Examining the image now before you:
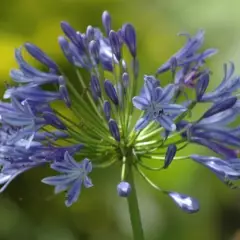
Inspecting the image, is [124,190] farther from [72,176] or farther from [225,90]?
[225,90]

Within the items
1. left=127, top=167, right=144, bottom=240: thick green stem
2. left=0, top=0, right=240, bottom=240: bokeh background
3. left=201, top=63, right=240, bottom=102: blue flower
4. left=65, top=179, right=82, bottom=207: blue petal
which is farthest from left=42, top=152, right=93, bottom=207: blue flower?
left=0, top=0, right=240, bottom=240: bokeh background

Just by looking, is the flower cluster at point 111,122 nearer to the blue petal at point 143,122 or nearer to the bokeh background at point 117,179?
the blue petal at point 143,122

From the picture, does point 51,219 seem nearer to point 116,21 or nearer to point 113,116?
point 116,21

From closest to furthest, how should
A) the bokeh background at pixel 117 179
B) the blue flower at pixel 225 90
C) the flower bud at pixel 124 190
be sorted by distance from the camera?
the flower bud at pixel 124 190, the blue flower at pixel 225 90, the bokeh background at pixel 117 179

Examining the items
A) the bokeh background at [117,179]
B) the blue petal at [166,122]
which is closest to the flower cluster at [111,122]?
the blue petal at [166,122]

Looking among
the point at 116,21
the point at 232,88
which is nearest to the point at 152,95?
the point at 232,88
